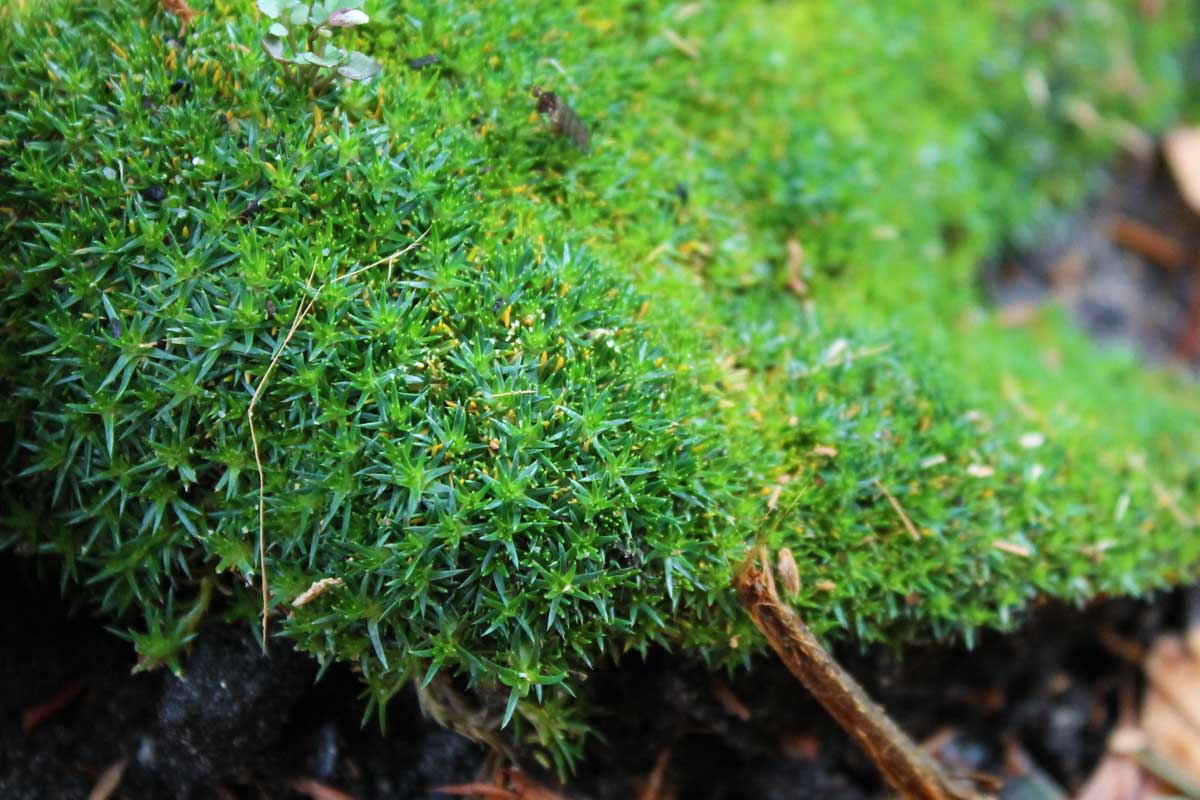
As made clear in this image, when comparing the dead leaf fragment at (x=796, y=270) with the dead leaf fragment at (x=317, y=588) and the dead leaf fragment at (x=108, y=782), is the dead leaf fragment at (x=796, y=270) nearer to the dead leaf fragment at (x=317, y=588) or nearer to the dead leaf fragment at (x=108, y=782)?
the dead leaf fragment at (x=317, y=588)

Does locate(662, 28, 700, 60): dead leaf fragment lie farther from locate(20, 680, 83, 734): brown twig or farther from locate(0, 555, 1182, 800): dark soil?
locate(20, 680, 83, 734): brown twig

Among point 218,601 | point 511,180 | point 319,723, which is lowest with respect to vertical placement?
point 319,723

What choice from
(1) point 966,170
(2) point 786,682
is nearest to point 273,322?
(2) point 786,682

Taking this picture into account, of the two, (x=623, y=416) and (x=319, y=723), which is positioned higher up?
(x=623, y=416)

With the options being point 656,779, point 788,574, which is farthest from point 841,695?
point 656,779

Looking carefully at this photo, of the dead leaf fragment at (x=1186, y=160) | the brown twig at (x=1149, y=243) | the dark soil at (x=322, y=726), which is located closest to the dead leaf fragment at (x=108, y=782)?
the dark soil at (x=322, y=726)

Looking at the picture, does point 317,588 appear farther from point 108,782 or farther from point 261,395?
point 108,782

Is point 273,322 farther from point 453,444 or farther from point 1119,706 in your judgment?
point 1119,706
